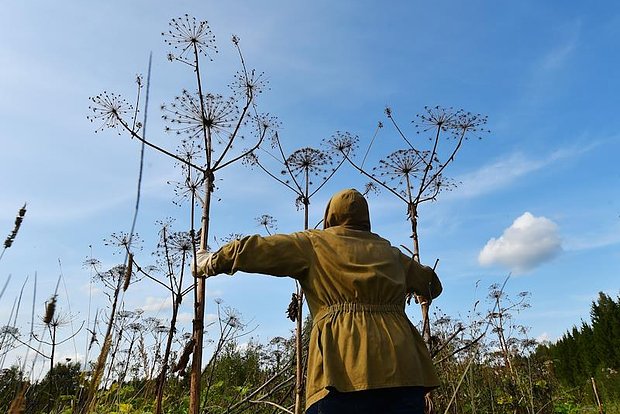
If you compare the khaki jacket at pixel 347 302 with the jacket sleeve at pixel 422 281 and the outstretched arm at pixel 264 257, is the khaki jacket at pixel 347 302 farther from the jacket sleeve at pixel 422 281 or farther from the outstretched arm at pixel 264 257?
the jacket sleeve at pixel 422 281

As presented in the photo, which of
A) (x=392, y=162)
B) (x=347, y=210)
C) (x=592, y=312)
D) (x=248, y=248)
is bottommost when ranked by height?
(x=248, y=248)

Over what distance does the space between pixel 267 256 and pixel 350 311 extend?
1.82 feet

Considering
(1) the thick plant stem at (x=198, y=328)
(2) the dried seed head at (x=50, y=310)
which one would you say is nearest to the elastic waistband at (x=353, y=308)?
(1) the thick plant stem at (x=198, y=328)

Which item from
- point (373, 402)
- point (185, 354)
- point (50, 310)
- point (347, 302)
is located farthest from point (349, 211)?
point (50, 310)

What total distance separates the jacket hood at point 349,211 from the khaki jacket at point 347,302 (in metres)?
0.06

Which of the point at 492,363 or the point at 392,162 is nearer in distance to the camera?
the point at 392,162

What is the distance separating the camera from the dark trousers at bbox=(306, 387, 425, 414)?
2630 millimetres

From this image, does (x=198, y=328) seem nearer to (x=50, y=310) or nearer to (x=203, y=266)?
(x=203, y=266)

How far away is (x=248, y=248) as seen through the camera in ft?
9.34

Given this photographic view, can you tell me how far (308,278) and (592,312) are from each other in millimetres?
19362

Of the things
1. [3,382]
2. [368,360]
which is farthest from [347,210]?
[3,382]

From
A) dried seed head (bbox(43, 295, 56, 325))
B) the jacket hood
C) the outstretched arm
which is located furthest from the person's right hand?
dried seed head (bbox(43, 295, 56, 325))

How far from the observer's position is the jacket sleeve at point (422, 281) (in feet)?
11.4

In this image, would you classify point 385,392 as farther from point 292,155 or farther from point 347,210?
point 292,155
